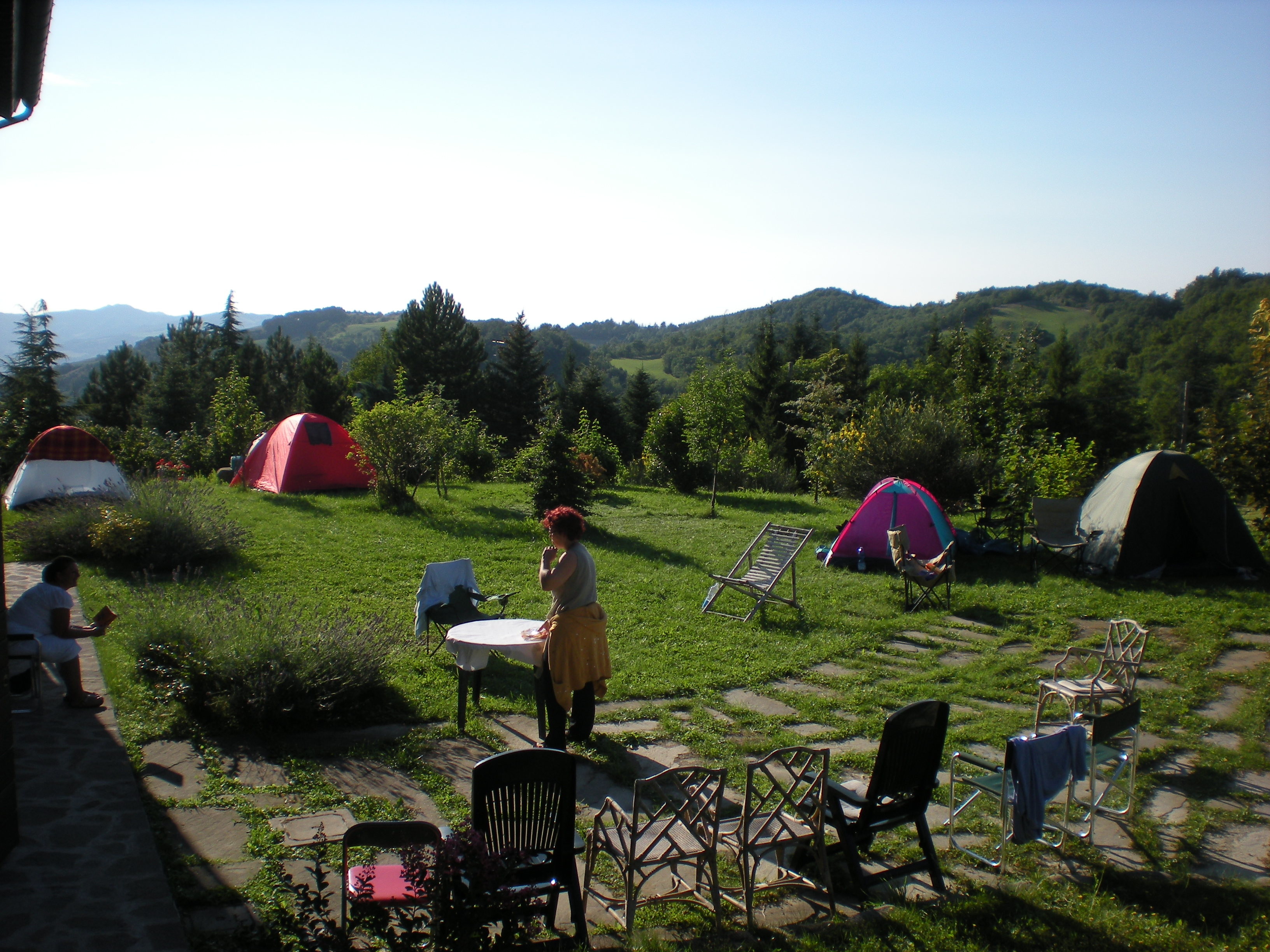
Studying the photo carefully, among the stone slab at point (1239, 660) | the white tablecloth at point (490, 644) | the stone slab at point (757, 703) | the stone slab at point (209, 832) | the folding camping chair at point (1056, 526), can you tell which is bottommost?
the stone slab at point (209, 832)

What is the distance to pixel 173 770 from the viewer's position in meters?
4.63

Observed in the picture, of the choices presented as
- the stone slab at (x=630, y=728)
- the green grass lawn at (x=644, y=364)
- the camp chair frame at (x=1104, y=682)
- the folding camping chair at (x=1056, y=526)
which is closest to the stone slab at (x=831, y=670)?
the camp chair frame at (x=1104, y=682)

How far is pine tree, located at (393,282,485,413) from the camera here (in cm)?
4194

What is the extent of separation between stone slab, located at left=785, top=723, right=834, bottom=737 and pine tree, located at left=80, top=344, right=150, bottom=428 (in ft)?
150

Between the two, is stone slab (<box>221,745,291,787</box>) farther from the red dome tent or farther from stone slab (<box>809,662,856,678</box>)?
the red dome tent

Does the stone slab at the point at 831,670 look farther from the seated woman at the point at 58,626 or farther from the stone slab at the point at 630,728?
the seated woman at the point at 58,626

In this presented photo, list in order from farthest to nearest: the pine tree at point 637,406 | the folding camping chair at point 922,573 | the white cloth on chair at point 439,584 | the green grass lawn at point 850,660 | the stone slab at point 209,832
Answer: the pine tree at point 637,406 < the folding camping chair at point 922,573 < the white cloth on chair at point 439,584 < the stone slab at point 209,832 < the green grass lawn at point 850,660

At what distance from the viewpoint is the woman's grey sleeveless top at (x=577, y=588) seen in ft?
16.3

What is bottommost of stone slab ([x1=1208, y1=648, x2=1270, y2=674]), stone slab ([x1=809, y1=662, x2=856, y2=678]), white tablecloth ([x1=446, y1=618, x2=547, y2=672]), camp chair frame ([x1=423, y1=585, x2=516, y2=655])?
stone slab ([x1=809, y1=662, x2=856, y2=678])

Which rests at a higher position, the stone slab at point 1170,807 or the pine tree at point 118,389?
the pine tree at point 118,389

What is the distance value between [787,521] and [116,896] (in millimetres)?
12471

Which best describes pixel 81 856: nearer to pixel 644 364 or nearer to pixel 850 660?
pixel 850 660

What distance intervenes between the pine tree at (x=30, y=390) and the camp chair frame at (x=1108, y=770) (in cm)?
2331

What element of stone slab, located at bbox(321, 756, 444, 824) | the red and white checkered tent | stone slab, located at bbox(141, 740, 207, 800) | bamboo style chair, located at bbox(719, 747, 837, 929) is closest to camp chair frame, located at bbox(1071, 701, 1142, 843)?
bamboo style chair, located at bbox(719, 747, 837, 929)
